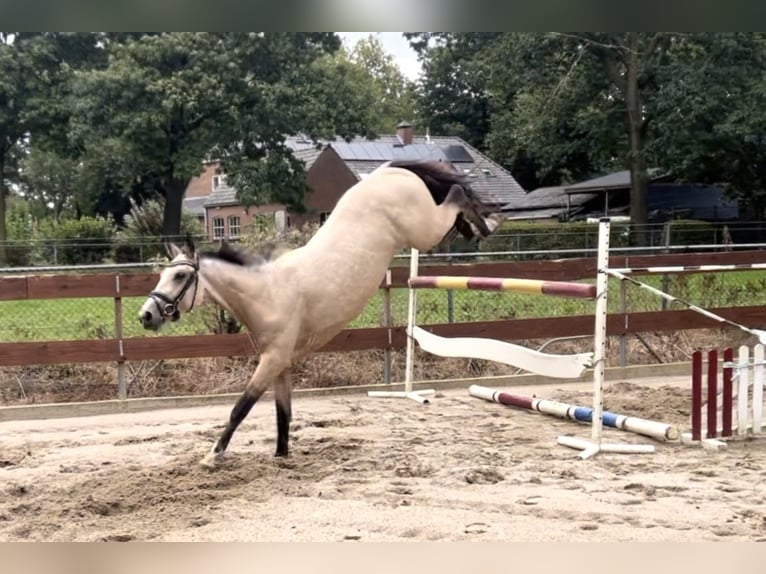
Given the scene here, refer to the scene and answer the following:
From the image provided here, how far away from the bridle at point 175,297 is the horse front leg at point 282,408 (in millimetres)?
607

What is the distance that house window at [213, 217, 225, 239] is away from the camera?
14.4 ft

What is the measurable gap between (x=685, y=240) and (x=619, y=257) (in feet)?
1.62

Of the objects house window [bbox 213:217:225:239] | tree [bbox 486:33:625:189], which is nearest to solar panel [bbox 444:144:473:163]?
tree [bbox 486:33:625:189]

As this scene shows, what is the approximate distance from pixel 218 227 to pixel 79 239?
3.10 ft

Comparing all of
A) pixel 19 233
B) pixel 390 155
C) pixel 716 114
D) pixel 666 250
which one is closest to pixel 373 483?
pixel 390 155

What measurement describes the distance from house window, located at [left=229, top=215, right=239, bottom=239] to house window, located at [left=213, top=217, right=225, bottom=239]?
0.05 metres

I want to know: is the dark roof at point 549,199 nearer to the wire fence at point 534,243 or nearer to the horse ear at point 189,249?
the wire fence at point 534,243

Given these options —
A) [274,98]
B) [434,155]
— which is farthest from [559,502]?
[274,98]

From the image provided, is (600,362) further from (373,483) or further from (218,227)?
(218,227)

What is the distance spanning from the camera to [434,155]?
4.50m

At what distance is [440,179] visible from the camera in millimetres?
3766

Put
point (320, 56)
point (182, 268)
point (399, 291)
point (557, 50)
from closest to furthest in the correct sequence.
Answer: point (182, 268) → point (320, 56) → point (557, 50) → point (399, 291)

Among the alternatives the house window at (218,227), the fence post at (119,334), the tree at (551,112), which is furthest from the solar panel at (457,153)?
the fence post at (119,334)
